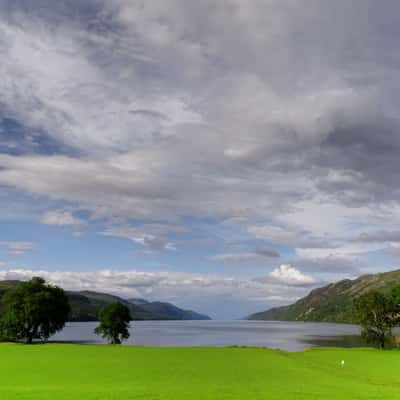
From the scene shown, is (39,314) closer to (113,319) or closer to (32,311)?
(32,311)

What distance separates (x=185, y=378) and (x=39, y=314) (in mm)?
74116

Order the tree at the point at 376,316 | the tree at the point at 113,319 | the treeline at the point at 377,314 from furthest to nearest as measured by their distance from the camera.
→ the tree at the point at 113,319, the treeline at the point at 377,314, the tree at the point at 376,316

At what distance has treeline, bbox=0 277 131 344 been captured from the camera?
10473 centimetres

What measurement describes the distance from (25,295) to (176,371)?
243 ft

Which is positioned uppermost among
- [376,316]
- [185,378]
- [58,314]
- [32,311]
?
[32,311]

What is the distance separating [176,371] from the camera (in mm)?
46625

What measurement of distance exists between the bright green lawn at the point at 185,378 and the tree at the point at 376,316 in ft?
132

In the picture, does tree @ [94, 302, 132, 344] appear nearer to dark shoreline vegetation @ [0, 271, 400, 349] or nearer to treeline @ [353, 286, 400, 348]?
dark shoreline vegetation @ [0, 271, 400, 349]

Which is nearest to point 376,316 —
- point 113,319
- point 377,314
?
point 377,314

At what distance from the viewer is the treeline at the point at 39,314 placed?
10473 cm

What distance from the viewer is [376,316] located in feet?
351

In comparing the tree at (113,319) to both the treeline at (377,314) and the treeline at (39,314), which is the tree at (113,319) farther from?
the treeline at (377,314)

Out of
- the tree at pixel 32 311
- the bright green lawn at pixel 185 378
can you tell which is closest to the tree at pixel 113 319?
the tree at pixel 32 311

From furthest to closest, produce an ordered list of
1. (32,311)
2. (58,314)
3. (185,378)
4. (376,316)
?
(58,314) < (376,316) < (32,311) < (185,378)
